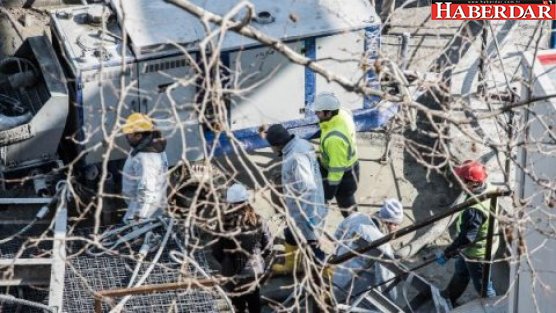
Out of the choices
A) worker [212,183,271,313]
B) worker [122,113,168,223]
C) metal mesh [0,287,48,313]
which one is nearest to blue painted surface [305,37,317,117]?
worker [122,113,168,223]

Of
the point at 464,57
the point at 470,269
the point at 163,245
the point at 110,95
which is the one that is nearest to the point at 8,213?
the point at 110,95

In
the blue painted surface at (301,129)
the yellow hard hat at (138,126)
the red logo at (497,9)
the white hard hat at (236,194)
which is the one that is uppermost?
the red logo at (497,9)

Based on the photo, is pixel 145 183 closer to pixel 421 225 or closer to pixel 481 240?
pixel 421 225

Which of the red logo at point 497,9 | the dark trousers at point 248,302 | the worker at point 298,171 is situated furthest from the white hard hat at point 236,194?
the red logo at point 497,9

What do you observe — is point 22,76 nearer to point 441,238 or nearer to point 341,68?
point 341,68

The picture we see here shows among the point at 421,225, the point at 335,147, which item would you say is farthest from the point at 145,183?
the point at 421,225

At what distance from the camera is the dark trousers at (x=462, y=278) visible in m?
10.9

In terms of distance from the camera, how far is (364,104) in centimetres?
1331

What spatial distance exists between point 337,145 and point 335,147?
0.03 metres

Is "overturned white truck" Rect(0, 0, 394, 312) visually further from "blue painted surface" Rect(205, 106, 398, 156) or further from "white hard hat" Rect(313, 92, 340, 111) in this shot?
"white hard hat" Rect(313, 92, 340, 111)

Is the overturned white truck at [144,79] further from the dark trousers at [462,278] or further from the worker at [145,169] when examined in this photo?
the dark trousers at [462,278]

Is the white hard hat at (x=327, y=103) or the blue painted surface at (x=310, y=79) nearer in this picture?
the white hard hat at (x=327, y=103)

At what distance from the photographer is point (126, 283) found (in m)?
10.1

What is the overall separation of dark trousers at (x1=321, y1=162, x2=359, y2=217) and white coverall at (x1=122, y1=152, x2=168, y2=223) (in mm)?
1712
